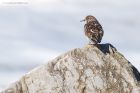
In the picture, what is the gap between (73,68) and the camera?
19.1 meters

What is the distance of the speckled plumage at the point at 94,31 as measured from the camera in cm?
2045

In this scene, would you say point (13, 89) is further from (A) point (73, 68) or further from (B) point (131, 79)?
(B) point (131, 79)

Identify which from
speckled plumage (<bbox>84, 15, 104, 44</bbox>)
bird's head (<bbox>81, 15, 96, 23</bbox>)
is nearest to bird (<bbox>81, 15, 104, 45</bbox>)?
speckled plumage (<bbox>84, 15, 104, 44</bbox>)

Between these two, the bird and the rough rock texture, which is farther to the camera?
the bird

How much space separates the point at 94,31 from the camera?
20.9 meters

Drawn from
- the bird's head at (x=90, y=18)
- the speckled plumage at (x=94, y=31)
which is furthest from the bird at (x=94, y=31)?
the bird's head at (x=90, y=18)

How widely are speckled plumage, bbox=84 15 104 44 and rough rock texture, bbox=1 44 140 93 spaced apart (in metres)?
0.90

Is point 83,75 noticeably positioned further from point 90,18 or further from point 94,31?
point 90,18

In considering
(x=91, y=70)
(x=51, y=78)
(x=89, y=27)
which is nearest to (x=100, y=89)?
(x=91, y=70)

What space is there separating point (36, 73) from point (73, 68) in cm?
185

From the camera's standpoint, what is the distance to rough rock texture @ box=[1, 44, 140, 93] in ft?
61.2

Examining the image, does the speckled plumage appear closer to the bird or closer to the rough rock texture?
the bird

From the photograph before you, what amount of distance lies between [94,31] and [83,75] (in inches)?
121

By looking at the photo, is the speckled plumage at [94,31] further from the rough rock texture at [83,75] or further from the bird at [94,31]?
the rough rock texture at [83,75]
